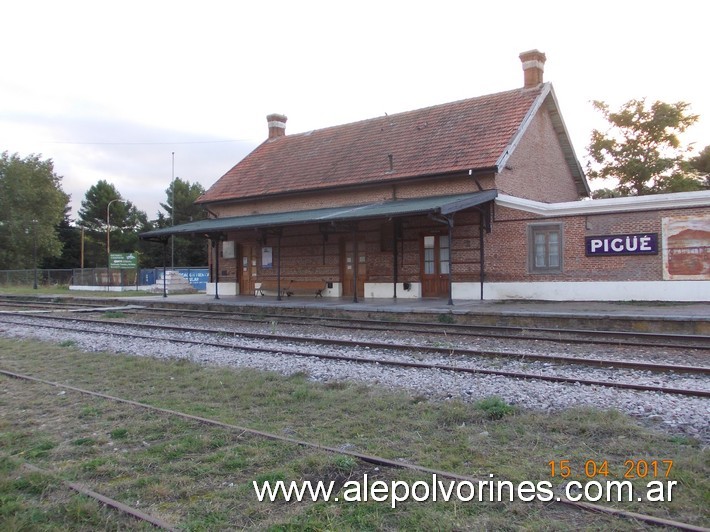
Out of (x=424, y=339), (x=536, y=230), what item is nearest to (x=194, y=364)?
(x=424, y=339)

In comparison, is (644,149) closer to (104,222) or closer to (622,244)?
(622,244)

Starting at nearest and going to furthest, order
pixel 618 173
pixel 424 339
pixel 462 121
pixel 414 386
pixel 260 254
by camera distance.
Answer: pixel 414 386 → pixel 424 339 → pixel 462 121 → pixel 260 254 → pixel 618 173

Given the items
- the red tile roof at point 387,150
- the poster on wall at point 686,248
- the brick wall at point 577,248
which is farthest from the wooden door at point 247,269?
the poster on wall at point 686,248

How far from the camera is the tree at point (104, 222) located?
69562 mm

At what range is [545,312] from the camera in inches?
544

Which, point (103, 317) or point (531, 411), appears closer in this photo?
point (531, 411)

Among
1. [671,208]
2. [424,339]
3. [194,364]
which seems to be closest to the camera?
[194,364]

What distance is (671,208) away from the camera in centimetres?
1542

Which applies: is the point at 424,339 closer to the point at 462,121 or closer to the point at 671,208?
the point at 671,208

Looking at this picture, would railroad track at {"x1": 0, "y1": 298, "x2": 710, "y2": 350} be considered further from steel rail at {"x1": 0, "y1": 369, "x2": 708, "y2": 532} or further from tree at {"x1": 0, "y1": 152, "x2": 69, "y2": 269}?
tree at {"x1": 0, "y1": 152, "x2": 69, "y2": 269}

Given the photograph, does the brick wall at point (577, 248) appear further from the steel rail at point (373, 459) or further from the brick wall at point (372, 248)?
the steel rail at point (373, 459)

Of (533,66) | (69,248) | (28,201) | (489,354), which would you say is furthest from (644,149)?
(69,248)

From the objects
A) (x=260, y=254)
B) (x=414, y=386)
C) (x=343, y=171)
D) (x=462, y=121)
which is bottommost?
(x=414, y=386)

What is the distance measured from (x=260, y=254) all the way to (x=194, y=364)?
53.7ft
